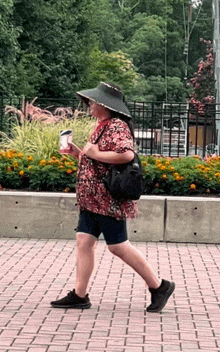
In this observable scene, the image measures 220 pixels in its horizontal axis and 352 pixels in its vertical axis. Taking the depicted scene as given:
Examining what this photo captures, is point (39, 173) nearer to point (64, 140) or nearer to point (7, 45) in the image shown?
point (64, 140)

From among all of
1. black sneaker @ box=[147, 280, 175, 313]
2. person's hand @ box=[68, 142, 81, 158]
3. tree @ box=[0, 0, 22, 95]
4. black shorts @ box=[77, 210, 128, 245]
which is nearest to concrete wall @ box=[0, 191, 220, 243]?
black sneaker @ box=[147, 280, 175, 313]

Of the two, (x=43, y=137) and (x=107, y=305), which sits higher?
(x=43, y=137)

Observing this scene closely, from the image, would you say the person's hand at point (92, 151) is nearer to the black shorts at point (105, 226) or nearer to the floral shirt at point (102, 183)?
the floral shirt at point (102, 183)

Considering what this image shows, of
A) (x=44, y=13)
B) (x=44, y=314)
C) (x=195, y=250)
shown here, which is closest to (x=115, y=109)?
(x=44, y=314)

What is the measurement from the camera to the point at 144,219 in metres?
10.0

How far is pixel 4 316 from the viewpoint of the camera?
20.2 feet

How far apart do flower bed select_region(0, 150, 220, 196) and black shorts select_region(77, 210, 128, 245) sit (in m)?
4.28

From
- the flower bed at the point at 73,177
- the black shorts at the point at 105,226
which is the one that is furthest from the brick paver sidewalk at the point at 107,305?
the flower bed at the point at 73,177

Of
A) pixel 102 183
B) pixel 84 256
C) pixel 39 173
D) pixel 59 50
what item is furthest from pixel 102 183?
pixel 59 50

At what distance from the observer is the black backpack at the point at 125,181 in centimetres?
604

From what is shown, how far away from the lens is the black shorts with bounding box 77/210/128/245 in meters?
6.23

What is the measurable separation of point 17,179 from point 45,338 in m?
5.54

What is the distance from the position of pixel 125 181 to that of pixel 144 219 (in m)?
4.01

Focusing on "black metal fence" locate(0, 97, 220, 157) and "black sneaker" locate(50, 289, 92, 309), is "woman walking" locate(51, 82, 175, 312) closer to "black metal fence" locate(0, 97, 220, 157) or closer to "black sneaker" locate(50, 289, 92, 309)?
"black sneaker" locate(50, 289, 92, 309)
